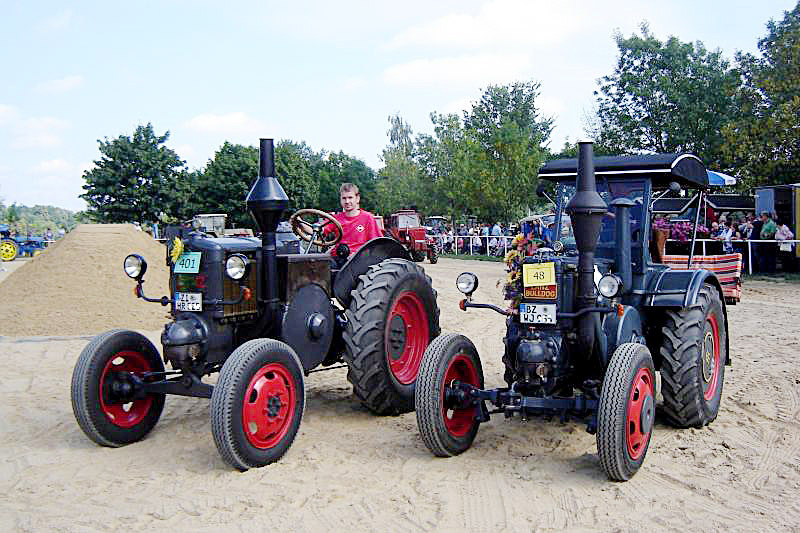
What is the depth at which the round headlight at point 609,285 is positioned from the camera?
4.73m

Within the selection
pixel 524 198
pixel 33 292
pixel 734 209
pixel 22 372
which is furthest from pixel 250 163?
pixel 22 372

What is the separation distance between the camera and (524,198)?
31.4 metres

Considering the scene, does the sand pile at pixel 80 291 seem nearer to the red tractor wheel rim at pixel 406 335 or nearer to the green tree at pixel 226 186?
the red tractor wheel rim at pixel 406 335

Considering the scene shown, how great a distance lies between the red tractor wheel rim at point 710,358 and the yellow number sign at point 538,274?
5.86ft

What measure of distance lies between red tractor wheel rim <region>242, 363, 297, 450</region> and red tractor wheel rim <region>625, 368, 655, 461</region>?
2.33 metres

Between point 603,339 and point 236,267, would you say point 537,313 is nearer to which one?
point 603,339

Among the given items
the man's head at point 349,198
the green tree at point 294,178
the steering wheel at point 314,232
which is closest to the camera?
the steering wheel at point 314,232

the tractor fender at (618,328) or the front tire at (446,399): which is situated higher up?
the tractor fender at (618,328)

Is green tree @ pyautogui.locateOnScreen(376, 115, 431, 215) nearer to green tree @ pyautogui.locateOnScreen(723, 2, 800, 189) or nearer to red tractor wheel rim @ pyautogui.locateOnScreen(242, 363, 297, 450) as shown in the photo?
green tree @ pyautogui.locateOnScreen(723, 2, 800, 189)

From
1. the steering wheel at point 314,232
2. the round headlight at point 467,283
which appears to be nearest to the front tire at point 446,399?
the round headlight at point 467,283

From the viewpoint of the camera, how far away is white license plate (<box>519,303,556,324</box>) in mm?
4938

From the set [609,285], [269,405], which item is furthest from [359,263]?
[609,285]

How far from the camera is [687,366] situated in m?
5.46

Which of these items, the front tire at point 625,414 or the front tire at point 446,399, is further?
the front tire at point 446,399
